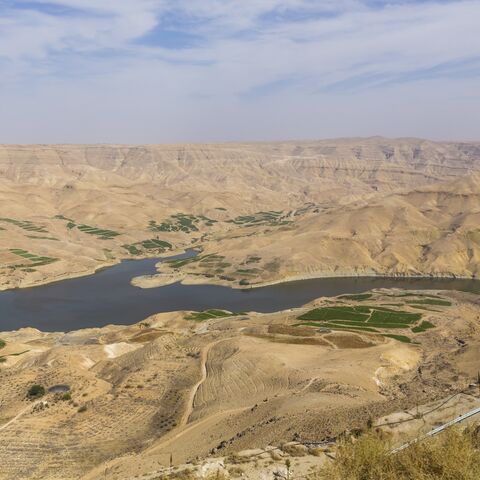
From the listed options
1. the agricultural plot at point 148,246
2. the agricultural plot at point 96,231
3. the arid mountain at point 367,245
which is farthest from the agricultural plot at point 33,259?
the agricultural plot at point 96,231

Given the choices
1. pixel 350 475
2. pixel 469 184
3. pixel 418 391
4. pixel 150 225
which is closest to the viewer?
pixel 350 475

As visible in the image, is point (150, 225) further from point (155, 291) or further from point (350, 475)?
point (350, 475)

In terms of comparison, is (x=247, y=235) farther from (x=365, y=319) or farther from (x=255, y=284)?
(x=365, y=319)

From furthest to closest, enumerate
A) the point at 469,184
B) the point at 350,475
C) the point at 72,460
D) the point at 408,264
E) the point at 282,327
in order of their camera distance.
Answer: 1. the point at 469,184
2. the point at 408,264
3. the point at 282,327
4. the point at 72,460
5. the point at 350,475

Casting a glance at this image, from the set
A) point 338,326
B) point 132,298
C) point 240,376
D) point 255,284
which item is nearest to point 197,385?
point 240,376

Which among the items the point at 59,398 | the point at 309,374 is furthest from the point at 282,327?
the point at 59,398

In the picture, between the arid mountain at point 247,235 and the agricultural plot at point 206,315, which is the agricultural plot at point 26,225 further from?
the agricultural plot at point 206,315

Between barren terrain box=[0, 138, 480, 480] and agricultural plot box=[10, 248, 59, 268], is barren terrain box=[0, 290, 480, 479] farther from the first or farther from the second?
agricultural plot box=[10, 248, 59, 268]

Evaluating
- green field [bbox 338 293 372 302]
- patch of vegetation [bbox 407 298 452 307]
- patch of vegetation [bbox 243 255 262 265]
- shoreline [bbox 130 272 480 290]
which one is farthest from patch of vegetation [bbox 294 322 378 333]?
patch of vegetation [bbox 243 255 262 265]
